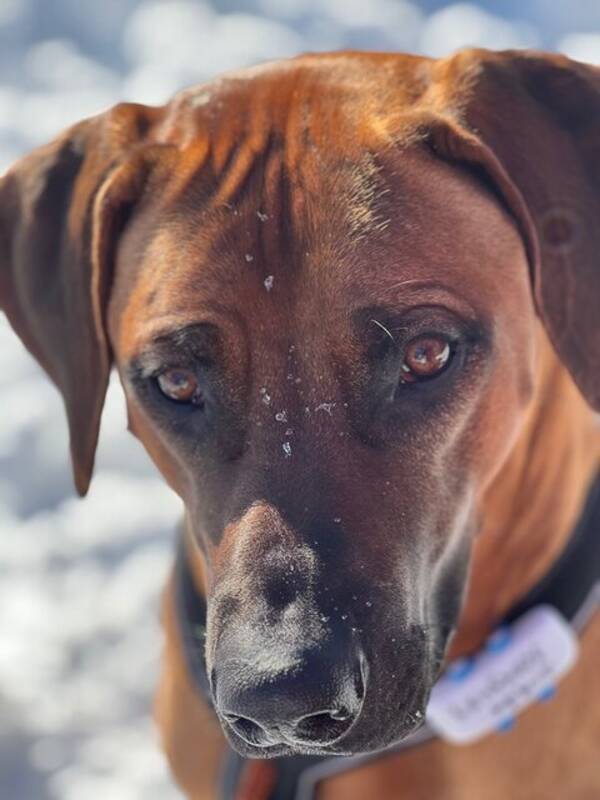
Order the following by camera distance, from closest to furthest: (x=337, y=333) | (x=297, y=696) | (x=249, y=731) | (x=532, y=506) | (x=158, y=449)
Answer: (x=297, y=696)
(x=249, y=731)
(x=337, y=333)
(x=158, y=449)
(x=532, y=506)

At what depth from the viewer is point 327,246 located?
241 cm

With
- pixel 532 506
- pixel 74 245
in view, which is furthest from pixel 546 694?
pixel 74 245

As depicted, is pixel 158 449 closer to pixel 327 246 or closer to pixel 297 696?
pixel 327 246

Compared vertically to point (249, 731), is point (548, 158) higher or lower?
higher

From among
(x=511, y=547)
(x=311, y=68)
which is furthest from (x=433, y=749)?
(x=311, y=68)

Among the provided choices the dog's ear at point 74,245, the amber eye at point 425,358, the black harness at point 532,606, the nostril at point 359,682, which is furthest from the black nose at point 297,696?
the dog's ear at point 74,245

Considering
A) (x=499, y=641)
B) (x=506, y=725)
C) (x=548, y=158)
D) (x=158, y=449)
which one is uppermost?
(x=548, y=158)

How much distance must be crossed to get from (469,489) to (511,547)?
37 centimetres

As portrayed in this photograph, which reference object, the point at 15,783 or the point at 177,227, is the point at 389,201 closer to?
the point at 177,227

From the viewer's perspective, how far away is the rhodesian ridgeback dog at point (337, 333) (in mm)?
2244

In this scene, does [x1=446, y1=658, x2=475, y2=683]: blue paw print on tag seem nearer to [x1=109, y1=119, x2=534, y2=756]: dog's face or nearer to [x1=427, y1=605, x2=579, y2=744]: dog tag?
[x1=427, y1=605, x2=579, y2=744]: dog tag

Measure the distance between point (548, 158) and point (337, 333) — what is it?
0.52 meters

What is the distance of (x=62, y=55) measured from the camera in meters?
5.84

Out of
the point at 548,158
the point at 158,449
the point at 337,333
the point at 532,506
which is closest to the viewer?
the point at 337,333
